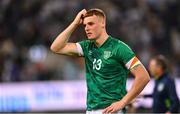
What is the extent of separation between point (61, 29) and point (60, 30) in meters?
0.05

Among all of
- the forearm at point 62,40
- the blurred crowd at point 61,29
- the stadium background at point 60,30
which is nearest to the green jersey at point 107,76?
the forearm at point 62,40

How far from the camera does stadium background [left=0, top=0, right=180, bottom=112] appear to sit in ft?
55.1

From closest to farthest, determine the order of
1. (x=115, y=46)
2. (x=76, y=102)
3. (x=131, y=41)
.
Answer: (x=115, y=46), (x=76, y=102), (x=131, y=41)

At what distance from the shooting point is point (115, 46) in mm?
7156

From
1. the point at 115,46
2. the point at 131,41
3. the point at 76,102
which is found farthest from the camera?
the point at 131,41

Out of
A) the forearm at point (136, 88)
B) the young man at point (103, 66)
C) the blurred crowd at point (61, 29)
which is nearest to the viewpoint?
the forearm at point (136, 88)

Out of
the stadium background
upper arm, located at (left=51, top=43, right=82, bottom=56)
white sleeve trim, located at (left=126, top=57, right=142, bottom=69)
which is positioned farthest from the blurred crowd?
white sleeve trim, located at (left=126, top=57, right=142, bottom=69)

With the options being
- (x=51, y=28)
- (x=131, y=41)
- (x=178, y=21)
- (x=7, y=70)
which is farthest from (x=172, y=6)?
(x=7, y=70)

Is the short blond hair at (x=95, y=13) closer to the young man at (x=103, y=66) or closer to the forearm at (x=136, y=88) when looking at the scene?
the young man at (x=103, y=66)

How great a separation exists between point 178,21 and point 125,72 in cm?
1124

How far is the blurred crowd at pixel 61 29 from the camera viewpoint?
17.0 m

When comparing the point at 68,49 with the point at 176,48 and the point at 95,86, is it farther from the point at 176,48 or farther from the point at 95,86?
the point at 176,48

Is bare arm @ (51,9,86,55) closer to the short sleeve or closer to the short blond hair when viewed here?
the short blond hair

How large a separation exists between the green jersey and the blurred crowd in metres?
9.52
